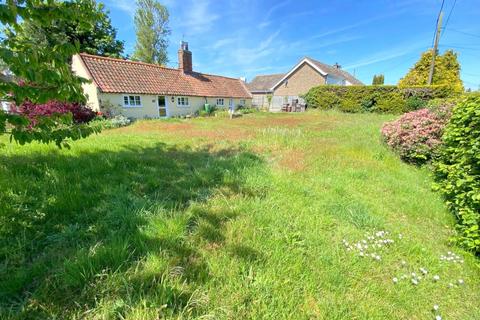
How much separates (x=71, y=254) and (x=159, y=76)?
19226mm

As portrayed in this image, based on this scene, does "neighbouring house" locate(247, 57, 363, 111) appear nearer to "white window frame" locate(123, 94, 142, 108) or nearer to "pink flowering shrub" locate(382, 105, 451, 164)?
"white window frame" locate(123, 94, 142, 108)

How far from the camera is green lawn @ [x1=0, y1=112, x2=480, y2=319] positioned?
81.0 inches

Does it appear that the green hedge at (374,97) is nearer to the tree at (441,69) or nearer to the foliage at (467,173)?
the tree at (441,69)

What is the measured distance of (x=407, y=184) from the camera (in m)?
5.36

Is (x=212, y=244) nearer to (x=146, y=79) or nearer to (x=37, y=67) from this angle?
(x=37, y=67)

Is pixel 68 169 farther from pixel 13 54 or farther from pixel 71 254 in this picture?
pixel 13 54

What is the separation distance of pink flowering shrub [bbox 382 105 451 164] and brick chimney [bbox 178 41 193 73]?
19.5 meters

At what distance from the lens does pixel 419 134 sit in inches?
256

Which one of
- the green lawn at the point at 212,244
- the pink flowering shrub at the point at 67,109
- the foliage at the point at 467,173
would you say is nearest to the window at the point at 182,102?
the pink flowering shrub at the point at 67,109

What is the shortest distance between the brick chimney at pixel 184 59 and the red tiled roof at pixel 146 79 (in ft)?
1.65

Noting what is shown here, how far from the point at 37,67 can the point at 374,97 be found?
82.6ft

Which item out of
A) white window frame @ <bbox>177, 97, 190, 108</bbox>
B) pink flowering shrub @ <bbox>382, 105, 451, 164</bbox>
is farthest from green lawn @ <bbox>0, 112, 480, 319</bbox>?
white window frame @ <bbox>177, 97, 190, 108</bbox>

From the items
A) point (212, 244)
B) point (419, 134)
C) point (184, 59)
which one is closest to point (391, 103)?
point (419, 134)

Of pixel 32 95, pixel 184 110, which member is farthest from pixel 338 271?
pixel 184 110
